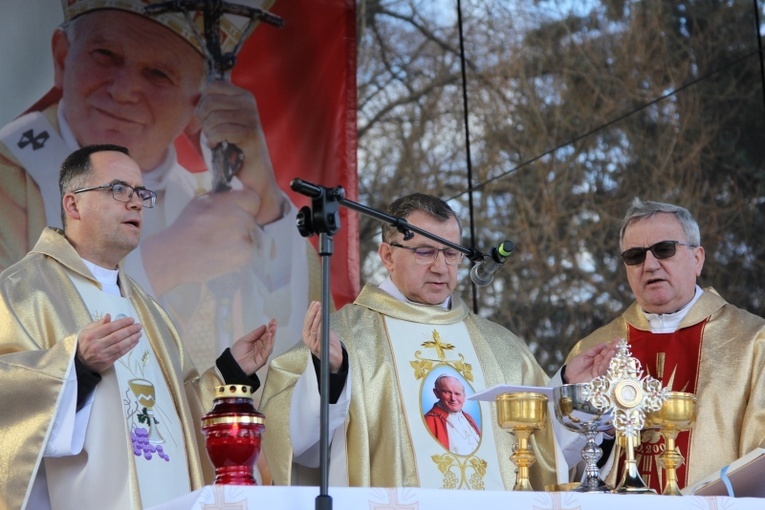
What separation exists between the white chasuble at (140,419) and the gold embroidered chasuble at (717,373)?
1585 millimetres

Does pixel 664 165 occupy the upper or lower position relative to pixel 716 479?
upper

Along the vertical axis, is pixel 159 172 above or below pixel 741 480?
above

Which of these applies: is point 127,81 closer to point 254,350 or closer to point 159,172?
point 159,172

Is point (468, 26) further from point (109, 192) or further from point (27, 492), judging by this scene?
point (27, 492)

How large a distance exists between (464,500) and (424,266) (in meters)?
1.96

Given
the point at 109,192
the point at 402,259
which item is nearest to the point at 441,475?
the point at 402,259

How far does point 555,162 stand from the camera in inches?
333

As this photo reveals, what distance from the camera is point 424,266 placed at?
519cm

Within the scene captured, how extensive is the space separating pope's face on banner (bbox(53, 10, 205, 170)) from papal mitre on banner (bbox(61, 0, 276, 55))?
34 millimetres

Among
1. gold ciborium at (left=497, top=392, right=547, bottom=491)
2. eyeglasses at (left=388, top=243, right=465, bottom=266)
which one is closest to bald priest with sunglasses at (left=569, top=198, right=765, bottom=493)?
eyeglasses at (left=388, top=243, right=465, bottom=266)

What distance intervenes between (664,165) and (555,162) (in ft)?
2.77

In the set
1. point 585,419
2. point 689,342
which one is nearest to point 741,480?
point 585,419

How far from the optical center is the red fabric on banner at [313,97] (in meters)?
7.50

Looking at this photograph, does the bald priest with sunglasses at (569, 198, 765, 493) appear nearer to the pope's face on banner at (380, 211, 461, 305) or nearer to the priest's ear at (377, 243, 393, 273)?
the pope's face on banner at (380, 211, 461, 305)
